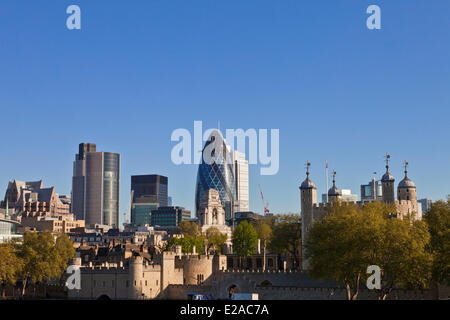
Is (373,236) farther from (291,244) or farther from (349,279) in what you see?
(291,244)

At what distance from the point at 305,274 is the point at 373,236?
21952mm

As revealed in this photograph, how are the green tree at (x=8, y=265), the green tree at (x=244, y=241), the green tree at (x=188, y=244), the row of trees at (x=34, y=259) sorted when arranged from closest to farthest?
the green tree at (x=8, y=265)
the row of trees at (x=34, y=259)
the green tree at (x=188, y=244)
the green tree at (x=244, y=241)

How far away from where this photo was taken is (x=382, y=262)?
7294 centimetres

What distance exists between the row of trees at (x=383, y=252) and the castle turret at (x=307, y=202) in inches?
879

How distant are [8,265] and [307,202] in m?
46.7

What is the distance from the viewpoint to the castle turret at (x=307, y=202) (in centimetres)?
10256

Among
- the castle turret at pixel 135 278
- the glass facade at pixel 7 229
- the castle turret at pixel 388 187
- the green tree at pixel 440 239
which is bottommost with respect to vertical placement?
the castle turret at pixel 135 278

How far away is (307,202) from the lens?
10319 cm

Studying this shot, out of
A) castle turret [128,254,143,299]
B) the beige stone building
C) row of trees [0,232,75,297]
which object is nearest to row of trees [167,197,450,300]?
the beige stone building

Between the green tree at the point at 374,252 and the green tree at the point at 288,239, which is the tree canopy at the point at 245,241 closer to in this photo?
the green tree at the point at 288,239

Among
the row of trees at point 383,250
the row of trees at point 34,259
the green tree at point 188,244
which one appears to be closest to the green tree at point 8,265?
the row of trees at point 34,259

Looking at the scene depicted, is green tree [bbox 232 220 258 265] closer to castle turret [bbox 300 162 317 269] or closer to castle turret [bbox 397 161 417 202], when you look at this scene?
castle turret [bbox 300 162 317 269]

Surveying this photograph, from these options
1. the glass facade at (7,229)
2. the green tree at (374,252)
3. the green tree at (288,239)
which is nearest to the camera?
the green tree at (374,252)
